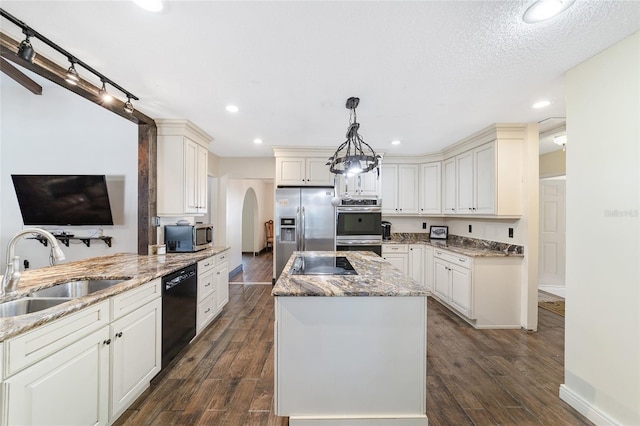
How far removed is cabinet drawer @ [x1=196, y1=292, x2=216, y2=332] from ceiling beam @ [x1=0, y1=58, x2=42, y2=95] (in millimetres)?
3389

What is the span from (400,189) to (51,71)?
177 inches

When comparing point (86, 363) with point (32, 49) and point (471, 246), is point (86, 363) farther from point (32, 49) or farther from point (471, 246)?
point (471, 246)

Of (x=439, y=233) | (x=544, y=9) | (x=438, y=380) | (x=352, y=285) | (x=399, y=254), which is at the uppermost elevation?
(x=544, y=9)

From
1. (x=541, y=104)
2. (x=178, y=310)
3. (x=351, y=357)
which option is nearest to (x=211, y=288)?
(x=178, y=310)

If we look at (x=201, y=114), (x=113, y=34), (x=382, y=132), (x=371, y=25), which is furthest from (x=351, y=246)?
Result: (x=113, y=34)

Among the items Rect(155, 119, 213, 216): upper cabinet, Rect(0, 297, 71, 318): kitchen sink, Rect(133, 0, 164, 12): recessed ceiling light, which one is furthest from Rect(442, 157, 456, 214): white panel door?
Rect(0, 297, 71, 318): kitchen sink

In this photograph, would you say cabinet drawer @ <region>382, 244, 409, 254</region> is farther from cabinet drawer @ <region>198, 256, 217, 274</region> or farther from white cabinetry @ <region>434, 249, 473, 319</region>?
cabinet drawer @ <region>198, 256, 217, 274</region>

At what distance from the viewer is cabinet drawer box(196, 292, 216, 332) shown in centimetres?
278

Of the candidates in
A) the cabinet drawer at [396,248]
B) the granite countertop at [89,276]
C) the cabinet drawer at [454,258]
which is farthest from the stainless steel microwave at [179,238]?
the cabinet drawer at [454,258]

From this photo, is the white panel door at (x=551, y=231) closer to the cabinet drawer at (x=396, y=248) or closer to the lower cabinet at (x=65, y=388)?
the cabinet drawer at (x=396, y=248)

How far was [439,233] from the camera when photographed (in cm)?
464

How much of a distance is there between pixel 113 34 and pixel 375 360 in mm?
2692

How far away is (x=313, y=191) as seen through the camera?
13.9 ft

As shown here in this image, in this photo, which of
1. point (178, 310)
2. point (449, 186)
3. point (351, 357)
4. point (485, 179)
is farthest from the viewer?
point (449, 186)
